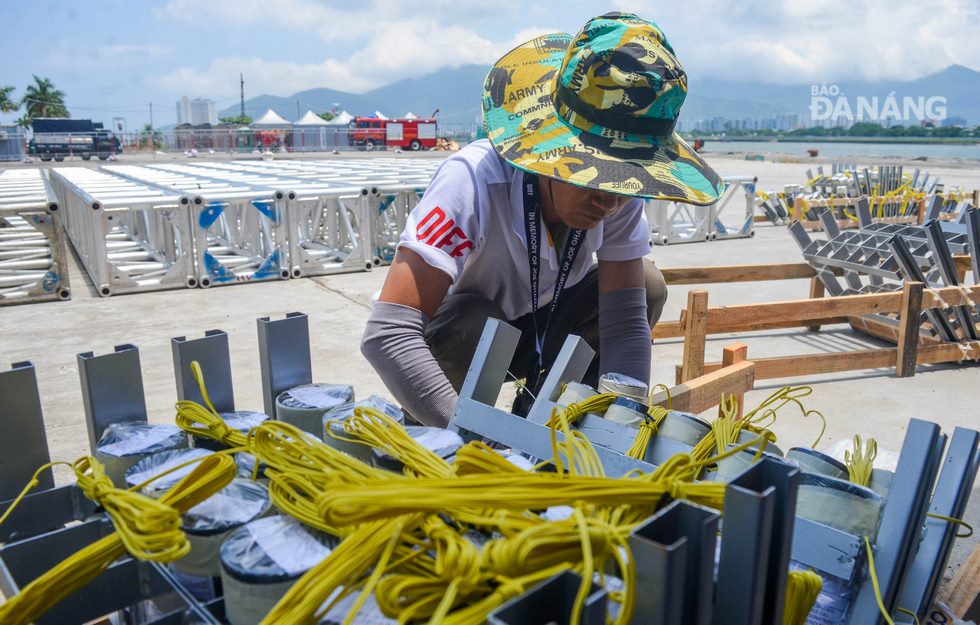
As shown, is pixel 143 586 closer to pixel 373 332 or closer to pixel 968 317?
pixel 373 332

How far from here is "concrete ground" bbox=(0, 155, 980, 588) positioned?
12.6ft

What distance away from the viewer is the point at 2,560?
947 millimetres

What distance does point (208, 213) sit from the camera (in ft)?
24.4

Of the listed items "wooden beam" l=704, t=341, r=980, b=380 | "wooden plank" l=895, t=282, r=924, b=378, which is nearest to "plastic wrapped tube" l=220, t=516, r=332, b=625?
"wooden beam" l=704, t=341, r=980, b=380

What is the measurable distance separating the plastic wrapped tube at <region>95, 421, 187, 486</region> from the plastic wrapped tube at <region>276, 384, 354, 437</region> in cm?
20

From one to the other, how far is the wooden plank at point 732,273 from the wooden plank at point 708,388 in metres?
1.72

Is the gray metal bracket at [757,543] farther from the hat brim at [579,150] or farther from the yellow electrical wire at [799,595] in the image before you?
the hat brim at [579,150]

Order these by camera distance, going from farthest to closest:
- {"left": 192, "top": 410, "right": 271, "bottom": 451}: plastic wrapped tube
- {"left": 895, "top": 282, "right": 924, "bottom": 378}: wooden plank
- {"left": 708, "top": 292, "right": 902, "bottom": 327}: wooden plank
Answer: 1. {"left": 895, "top": 282, "right": 924, "bottom": 378}: wooden plank
2. {"left": 708, "top": 292, "right": 902, "bottom": 327}: wooden plank
3. {"left": 192, "top": 410, "right": 271, "bottom": 451}: plastic wrapped tube

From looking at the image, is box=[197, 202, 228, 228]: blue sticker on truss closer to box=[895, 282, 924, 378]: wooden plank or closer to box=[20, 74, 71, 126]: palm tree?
box=[895, 282, 924, 378]: wooden plank

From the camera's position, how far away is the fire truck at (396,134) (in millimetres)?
44719

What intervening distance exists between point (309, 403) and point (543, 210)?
1.05 meters

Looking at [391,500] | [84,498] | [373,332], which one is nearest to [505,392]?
[373,332]

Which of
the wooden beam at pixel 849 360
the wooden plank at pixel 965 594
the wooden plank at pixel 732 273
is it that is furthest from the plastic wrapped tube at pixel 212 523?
the wooden plank at pixel 732 273

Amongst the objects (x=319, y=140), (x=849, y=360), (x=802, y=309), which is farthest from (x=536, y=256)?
(x=319, y=140)
